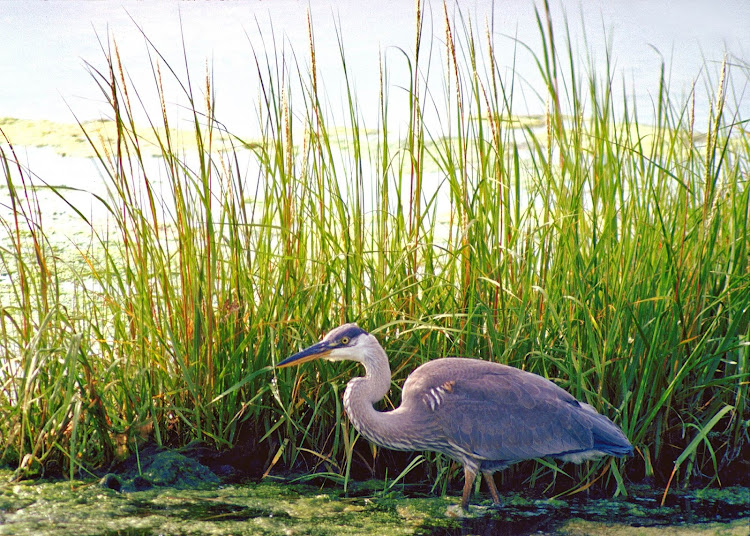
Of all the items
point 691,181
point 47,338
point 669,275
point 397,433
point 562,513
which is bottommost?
point 562,513

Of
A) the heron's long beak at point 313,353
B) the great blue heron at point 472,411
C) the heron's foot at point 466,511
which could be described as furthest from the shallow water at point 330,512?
the heron's long beak at point 313,353

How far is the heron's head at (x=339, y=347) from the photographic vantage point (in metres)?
2.74

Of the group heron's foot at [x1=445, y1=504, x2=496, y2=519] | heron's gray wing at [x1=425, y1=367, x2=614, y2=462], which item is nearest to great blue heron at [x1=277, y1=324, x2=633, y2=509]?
heron's gray wing at [x1=425, y1=367, x2=614, y2=462]

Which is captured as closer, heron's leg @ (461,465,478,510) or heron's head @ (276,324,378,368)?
heron's head @ (276,324,378,368)

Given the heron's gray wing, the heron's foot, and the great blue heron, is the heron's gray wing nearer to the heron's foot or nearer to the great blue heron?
the great blue heron

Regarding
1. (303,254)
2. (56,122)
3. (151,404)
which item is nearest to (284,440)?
(151,404)

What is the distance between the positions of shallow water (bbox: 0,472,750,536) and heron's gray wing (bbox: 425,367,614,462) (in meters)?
0.26

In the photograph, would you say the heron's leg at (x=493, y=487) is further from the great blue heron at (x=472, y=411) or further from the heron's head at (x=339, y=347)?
the heron's head at (x=339, y=347)

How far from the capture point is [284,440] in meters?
3.15

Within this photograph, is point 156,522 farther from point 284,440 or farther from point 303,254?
point 303,254

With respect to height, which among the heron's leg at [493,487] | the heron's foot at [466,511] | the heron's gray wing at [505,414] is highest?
the heron's gray wing at [505,414]

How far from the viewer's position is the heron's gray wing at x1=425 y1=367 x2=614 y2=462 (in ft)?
9.04

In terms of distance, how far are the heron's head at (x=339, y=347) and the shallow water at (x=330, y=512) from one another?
0.57 m

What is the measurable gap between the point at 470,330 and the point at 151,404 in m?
1.27
